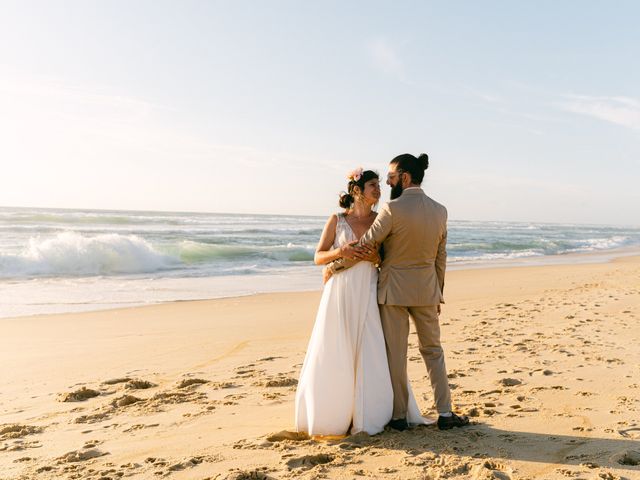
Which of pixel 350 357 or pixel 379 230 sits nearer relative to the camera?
pixel 379 230

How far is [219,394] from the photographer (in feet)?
17.4

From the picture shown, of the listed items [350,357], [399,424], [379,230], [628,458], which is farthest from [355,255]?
[628,458]

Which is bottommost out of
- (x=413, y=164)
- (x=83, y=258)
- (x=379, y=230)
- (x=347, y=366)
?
(x=83, y=258)

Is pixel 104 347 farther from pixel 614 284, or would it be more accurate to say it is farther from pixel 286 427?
pixel 614 284

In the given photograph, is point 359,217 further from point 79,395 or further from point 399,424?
point 79,395

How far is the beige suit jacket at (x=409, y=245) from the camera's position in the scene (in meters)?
3.95

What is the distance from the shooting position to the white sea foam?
1614 centimetres

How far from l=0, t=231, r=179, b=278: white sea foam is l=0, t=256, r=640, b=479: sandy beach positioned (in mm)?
7901

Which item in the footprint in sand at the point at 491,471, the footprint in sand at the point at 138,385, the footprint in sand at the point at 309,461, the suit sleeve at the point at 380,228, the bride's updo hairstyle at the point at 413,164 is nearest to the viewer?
the footprint in sand at the point at 491,471

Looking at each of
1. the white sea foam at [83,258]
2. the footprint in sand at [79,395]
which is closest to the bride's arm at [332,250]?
the footprint in sand at [79,395]

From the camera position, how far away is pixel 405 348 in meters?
4.11

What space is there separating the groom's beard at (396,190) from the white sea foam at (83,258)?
1421 cm

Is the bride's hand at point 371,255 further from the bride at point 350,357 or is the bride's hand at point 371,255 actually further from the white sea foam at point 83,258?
the white sea foam at point 83,258

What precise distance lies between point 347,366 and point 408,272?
32.0 inches
